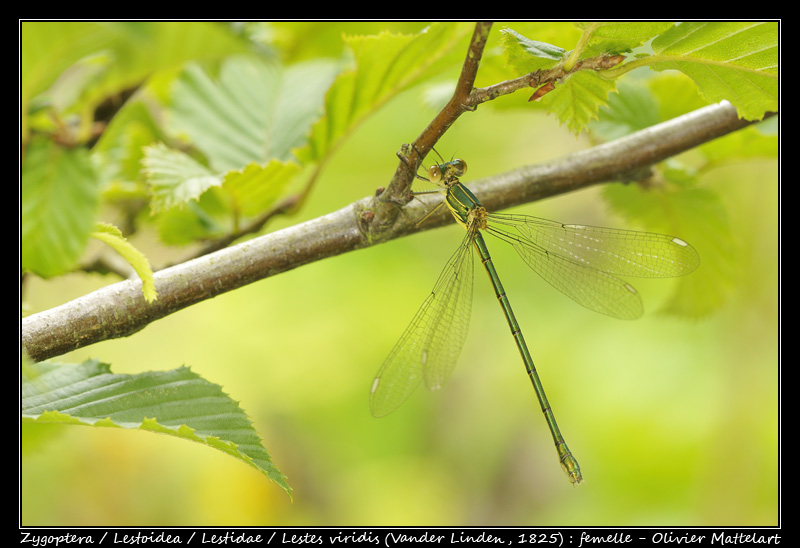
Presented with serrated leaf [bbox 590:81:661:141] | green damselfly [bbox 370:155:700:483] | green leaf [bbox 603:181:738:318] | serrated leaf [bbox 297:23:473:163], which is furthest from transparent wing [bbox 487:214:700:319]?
serrated leaf [bbox 297:23:473:163]

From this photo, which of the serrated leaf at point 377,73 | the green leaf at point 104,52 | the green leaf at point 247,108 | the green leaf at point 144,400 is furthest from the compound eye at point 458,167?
the green leaf at point 144,400

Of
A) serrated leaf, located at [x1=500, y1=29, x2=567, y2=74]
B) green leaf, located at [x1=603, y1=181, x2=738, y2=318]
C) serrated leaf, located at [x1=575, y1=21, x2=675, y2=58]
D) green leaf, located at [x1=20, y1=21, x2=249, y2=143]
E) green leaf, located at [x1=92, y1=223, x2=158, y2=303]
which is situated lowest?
green leaf, located at [x1=603, y1=181, x2=738, y2=318]

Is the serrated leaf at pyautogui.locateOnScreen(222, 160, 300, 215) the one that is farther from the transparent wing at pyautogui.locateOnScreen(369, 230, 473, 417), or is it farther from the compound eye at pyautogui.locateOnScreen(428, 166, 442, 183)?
the transparent wing at pyautogui.locateOnScreen(369, 230, 473, 417)

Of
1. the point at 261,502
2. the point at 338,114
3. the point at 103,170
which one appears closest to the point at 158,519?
the point at 261,502

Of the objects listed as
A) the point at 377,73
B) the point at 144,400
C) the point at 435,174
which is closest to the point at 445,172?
the point at 435,174

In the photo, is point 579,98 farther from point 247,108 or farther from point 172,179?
point 247,108

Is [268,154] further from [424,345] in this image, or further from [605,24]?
[605,24]

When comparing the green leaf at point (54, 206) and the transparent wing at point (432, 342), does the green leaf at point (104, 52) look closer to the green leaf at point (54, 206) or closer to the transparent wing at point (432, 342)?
the green leaf at point (54, 206)
